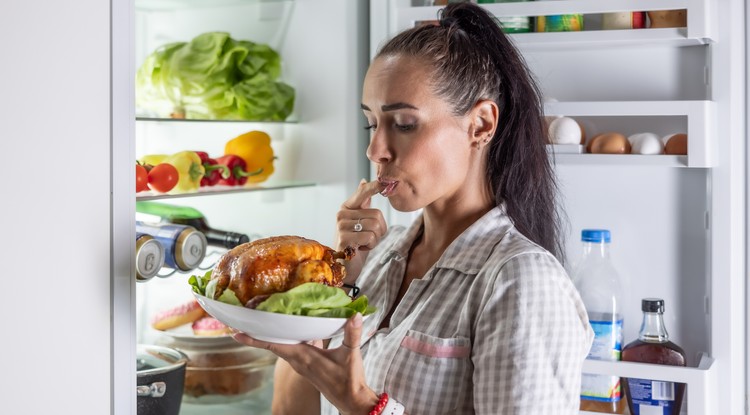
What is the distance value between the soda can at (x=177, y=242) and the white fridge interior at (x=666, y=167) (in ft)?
1.65

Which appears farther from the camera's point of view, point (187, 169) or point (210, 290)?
point (187, 169)

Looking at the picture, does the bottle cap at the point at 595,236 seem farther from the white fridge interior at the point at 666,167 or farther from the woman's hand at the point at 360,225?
the woman's hand at the point at 360,225

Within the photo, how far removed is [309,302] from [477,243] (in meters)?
0.37

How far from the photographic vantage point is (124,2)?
103 cm

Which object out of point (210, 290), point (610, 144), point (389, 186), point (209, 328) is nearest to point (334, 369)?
point (210, 290)

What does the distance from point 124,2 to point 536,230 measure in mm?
703

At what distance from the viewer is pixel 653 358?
153cm

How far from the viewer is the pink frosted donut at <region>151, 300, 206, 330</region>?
66.5 inches

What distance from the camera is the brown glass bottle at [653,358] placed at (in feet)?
4.96

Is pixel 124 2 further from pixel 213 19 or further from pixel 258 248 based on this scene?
pixel 213 19

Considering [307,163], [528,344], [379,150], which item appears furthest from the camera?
[307,163]
